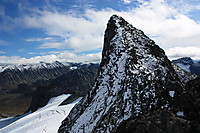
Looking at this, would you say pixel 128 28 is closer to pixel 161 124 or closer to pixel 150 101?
pixel 150 101

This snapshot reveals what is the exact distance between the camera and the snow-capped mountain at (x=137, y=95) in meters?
7.44

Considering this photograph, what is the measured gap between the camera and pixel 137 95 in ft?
29.7

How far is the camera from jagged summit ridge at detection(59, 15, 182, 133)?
8.68 metres

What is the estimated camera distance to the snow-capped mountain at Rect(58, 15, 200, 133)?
7.44 m

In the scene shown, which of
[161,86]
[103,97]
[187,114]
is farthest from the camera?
[103,97]

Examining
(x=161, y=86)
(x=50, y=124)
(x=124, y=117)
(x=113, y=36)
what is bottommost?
(x=50, y=124)

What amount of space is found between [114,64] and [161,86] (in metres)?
4.19

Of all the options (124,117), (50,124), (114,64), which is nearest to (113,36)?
(114,64)

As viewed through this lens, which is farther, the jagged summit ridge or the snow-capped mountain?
the jagged summit ridge

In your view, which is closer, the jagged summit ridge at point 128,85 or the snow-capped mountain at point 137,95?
the snow-capped mountain at point 137,95

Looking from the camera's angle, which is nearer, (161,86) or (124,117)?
(124,117)

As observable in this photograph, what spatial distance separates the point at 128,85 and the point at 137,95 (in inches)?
38.9

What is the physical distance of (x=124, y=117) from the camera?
8.53m

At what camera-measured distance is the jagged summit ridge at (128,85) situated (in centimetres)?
868
